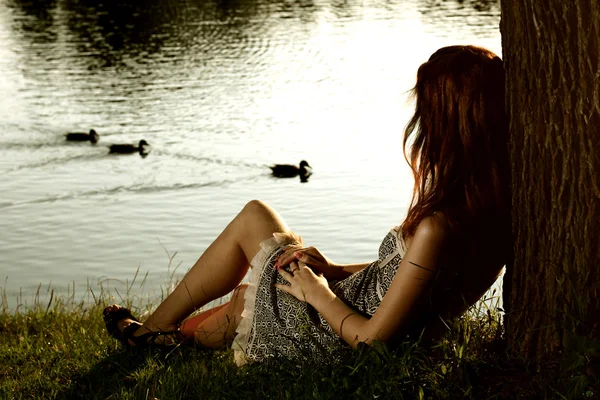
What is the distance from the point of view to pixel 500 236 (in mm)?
3512

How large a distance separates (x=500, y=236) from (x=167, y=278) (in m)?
5.53

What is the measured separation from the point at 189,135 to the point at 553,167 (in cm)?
1365

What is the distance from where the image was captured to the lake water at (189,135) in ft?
33.6

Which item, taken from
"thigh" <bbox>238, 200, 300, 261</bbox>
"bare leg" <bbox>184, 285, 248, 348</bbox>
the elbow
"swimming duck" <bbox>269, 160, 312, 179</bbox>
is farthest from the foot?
"swimming duck" <bbox>269, 160, 312, 179</bbox>

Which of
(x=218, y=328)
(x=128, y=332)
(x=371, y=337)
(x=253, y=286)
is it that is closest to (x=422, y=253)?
(x=371, y=337)

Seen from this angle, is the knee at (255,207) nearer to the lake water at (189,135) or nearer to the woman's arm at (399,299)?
the woman's arm at (399,299)

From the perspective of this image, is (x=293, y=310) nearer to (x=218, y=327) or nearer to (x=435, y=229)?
(x=218, y=327)

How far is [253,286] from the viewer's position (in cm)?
403

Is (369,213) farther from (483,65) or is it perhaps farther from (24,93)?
(24,93)

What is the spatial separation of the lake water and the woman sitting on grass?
0.36m

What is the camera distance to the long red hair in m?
3.32

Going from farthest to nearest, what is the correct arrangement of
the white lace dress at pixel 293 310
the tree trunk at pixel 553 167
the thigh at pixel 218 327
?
the thigh at pixel 218 327
the white lace dress at pixel 293 310
the tree trunk at pixel 553 167

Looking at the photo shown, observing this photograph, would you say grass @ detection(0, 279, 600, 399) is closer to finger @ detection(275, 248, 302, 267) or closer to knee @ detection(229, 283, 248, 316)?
knee @ detection(229, 283, 248, 316)

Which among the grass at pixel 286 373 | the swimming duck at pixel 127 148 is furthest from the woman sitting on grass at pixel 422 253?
the swimming duck at pixel 127 148
